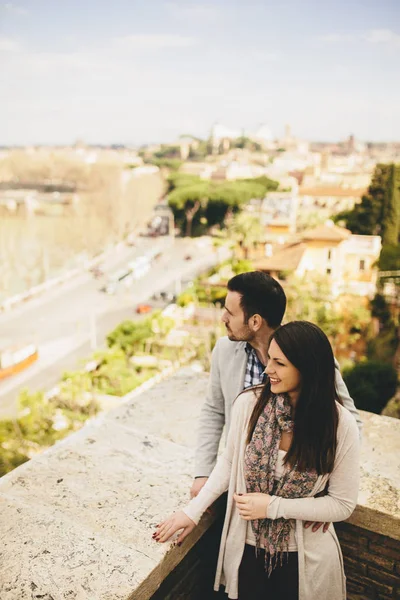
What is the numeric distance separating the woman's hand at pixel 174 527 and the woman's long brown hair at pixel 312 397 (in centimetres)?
34

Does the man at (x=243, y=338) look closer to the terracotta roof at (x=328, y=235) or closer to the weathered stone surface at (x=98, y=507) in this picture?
the weathered stone surface at (x=98, y=507)

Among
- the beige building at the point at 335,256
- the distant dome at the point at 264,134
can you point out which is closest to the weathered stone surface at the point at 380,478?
the beige building at the point at 335,256

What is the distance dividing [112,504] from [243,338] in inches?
24.5

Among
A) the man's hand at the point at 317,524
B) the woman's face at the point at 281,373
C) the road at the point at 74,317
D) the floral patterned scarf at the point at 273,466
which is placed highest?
the woman's face at the point at 281,373

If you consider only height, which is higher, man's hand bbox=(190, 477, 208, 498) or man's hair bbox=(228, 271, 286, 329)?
man's hair bbox=(228, 271, 286, 329)

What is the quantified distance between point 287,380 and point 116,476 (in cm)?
75

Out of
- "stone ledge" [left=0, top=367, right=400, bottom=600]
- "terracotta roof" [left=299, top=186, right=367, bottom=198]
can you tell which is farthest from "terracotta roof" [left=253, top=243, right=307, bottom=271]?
"terracotta roof" [left=299, top=186, right=367, bottom=198]

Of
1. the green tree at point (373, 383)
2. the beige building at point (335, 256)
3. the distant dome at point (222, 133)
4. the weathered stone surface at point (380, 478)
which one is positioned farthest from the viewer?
the distant dome at point (222, 133)

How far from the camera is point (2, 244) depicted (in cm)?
3631

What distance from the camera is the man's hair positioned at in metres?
1.49

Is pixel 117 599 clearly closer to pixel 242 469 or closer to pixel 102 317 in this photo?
pixel 242 469

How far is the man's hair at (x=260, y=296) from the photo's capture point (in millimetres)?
1494

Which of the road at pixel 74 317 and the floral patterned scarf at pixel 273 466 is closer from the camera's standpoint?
the floral patterned scarf at pixel 273 466

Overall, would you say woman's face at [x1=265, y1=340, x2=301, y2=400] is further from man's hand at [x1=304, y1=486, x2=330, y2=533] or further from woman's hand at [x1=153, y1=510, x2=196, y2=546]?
woman's hand at [x1=153, y1=510, x2=196, y2=546]
